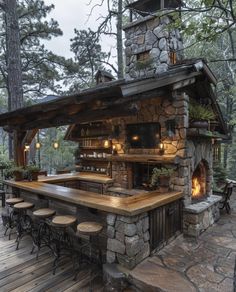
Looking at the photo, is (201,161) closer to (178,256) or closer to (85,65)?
(178,256)

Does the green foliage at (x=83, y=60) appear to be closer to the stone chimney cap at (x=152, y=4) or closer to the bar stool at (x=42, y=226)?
the stone chimney cap at (x=152, y=4)

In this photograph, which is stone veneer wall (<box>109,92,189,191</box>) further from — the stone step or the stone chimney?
the stone step

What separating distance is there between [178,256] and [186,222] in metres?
1.09

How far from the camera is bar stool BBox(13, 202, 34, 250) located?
466 cm

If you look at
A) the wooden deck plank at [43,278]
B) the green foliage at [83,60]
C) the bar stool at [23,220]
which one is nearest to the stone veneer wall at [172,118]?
the wooden deck plank at [43,278]

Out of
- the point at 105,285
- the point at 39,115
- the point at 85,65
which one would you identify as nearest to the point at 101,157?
the point at 39,115

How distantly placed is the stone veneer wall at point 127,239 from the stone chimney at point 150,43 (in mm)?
3974

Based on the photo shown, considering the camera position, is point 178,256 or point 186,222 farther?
point 186,222

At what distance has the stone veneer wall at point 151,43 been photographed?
5.86 meters

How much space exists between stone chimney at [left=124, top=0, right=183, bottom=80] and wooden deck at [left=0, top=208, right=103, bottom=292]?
4.86 metres

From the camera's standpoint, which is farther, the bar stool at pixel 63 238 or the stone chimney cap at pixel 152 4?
the stone chimney cap at pixel 152 4

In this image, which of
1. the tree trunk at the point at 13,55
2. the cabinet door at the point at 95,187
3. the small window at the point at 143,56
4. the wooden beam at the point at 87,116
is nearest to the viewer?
the wooden beam at the point at 87,116

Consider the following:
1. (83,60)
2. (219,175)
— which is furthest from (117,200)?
(83,60)

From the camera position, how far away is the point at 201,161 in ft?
18.7
